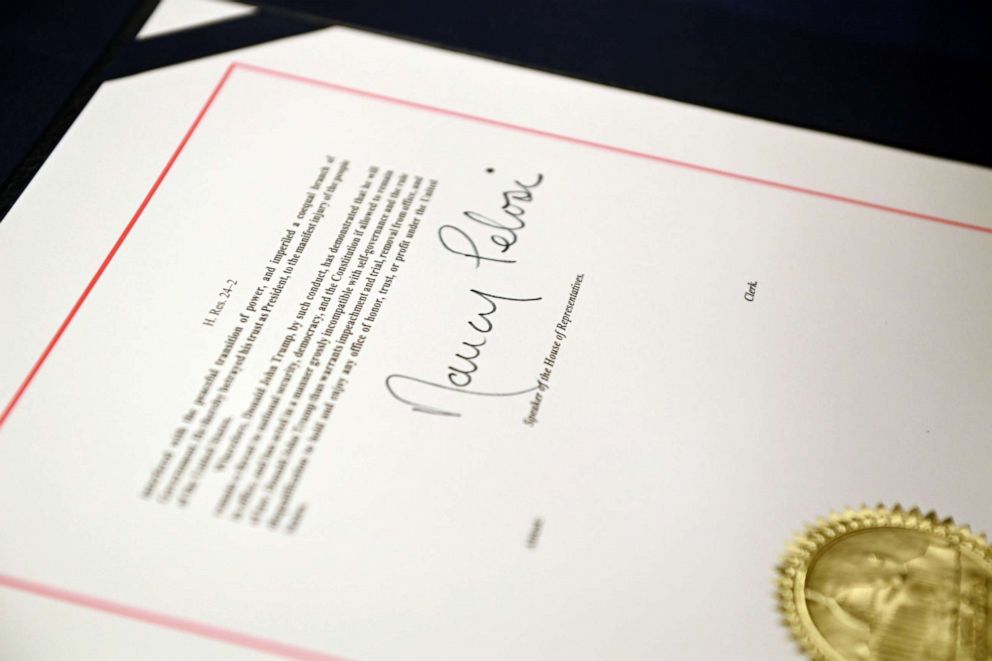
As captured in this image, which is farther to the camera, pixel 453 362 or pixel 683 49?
pixel 683 49

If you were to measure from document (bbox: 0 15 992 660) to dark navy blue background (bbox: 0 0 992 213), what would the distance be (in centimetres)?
3

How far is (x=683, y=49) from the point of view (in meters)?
0.75

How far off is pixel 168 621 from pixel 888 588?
1.29ft

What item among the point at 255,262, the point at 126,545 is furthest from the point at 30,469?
the point at 255,262

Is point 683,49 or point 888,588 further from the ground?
point 683,49

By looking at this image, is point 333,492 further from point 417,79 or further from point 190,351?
point 417,79

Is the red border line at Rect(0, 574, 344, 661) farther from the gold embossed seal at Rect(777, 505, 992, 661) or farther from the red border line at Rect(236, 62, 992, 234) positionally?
the red border line at Rect(236, 62, 992, 234)

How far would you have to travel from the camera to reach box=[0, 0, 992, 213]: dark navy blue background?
0.71 meters

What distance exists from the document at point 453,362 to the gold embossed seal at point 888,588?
0.01m

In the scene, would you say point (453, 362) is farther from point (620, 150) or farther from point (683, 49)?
point (683, 49)

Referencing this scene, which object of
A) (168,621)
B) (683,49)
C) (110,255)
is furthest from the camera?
(683,49)
